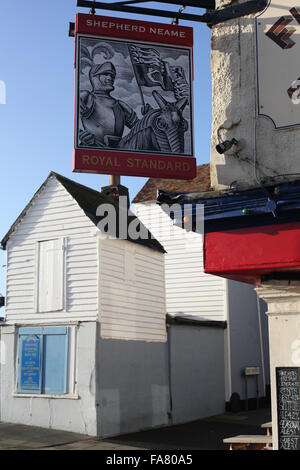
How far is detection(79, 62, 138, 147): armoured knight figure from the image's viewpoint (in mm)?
8875

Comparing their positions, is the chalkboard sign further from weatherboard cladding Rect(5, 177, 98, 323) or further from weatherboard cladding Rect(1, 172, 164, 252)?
weatherboard cladding Rect(1, 172, 164, 252)

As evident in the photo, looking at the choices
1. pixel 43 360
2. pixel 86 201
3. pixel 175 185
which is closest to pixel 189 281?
pixel 175 185

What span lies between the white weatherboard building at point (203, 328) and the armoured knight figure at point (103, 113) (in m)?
10.7

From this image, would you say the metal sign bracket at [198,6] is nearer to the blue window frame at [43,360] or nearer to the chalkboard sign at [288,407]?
the chalkboard sign at [288,407]

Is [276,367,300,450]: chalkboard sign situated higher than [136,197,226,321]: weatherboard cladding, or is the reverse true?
[136,197,226,321]: weatherboard cladding

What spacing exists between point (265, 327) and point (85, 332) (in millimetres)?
10536

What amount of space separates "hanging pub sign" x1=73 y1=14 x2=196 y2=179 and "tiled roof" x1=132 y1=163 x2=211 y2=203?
13.9 meters

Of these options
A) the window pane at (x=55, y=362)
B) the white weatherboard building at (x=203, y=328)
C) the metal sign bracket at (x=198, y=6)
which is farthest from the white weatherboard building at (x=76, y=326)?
the metal sign bracket at (x=198, y=6)

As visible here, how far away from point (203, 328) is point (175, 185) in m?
6.84

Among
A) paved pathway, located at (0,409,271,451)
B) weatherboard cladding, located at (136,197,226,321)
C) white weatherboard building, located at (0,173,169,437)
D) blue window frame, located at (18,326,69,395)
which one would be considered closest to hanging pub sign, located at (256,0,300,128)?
white weatherboard building, located at (0,173,169,437)

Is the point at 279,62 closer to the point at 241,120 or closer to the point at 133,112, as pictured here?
the point at 241,120
